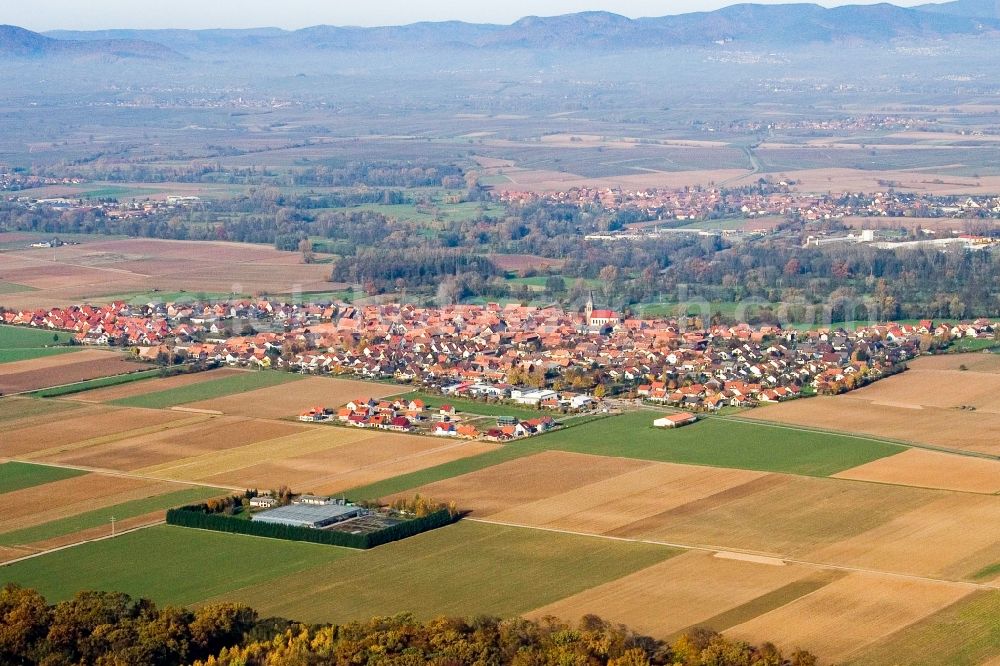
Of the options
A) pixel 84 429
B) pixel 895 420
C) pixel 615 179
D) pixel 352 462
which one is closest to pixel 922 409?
pixel 895 420

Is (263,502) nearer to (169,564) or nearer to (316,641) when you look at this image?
(169,564)

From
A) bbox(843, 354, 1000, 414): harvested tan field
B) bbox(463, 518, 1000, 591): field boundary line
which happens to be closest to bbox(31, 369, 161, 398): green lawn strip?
bbox(463, 518, 1000, 591): field boundary line

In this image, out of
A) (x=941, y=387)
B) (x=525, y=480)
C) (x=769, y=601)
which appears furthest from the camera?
(x=941, y=387)

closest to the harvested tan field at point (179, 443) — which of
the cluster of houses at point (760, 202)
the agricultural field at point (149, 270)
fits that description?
the agricultural field at point (149, 270)

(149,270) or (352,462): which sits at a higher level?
(352,462)

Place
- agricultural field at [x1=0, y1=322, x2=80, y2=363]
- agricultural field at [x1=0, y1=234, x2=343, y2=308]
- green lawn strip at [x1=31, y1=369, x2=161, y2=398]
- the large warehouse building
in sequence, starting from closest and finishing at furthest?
the large warehouse building
green lawn strip at [x1=31, y1=369, x2=161, y2=398]
agricultural field at [x1=0, y1=322, x2=80, y2=363]
agricultural field at [x1=0, y1=234, x2=343, y2=308]

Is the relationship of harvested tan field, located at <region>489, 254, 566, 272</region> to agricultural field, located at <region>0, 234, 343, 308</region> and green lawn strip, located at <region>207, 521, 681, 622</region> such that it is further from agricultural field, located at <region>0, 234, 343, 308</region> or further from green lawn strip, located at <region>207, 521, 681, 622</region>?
green lawn strip, located at <region>207, 521, 681, 622</region>
